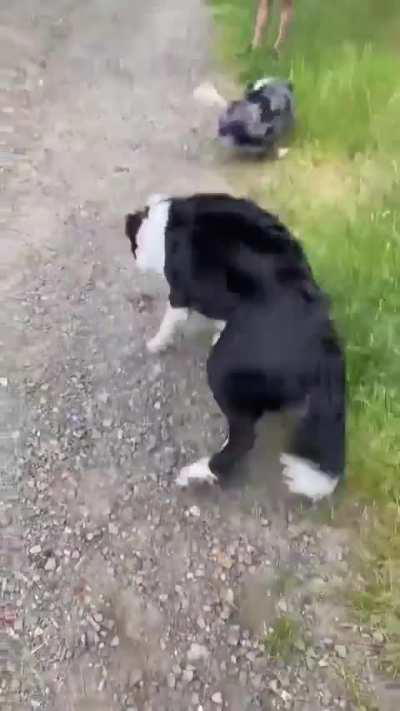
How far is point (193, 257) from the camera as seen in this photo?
254cm

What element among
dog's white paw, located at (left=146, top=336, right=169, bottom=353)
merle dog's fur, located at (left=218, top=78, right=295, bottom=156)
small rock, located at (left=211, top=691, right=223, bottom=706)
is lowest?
small rock, located at (left=211, top=691, right=223, bottom=706)

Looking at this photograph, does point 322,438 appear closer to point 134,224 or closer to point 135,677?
point 135,677

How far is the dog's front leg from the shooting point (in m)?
2.79

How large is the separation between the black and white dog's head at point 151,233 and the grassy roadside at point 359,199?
70 cm

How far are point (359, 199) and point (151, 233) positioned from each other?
123 centimetres

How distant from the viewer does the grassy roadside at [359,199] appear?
2.46 metres

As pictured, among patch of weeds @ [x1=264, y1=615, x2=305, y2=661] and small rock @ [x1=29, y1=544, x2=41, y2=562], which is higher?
small rock @ [x1=29, y1=544, x2=41, y2=562]

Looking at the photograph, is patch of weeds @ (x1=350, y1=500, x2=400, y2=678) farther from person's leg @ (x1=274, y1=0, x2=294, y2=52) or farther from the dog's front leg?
person's leg @ (x1=274, y1=0, x2=294, y2=52)

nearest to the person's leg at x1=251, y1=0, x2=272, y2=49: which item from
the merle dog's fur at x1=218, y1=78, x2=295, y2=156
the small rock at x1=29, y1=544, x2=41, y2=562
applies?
the merle dog's fur at x1=218, y1=78, x2=295, y2=156

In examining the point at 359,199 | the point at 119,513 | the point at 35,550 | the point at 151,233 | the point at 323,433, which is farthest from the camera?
the point at 359,199

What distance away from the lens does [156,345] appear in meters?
2.91

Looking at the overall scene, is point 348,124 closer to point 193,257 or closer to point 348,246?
point 348,246

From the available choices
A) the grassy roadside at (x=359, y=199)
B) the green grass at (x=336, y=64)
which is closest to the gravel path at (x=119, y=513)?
the grassy roadside at (x=359, y=199)

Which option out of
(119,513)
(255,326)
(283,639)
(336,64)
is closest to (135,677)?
(283,639)
